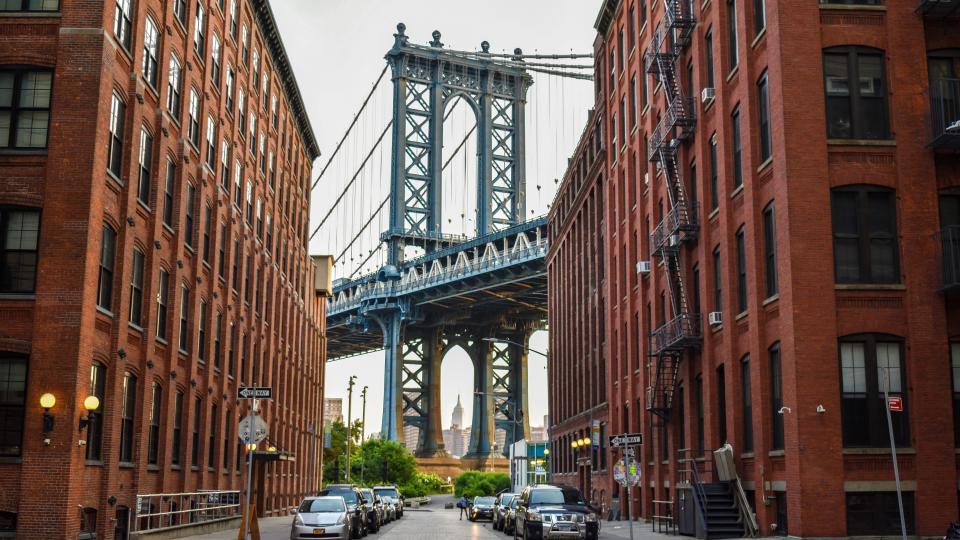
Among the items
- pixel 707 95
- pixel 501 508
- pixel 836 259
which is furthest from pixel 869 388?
pixel 501 508

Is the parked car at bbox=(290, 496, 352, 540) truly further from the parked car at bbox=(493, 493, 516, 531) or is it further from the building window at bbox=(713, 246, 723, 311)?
the building window at bbox=(713, 246, 723, 311)

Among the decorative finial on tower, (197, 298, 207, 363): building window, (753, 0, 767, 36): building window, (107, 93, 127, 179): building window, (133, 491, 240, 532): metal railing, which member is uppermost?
the decorative finial on tower

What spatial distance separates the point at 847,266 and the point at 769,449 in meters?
5.21

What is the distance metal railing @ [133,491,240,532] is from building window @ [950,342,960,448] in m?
21.2

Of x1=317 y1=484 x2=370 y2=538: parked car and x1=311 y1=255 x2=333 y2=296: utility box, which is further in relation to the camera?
x1=311 y1=255 x2=333 y2=296: utility box

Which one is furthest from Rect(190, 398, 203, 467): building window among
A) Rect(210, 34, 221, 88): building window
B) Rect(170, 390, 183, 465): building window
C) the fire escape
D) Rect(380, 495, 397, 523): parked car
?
the fire escape

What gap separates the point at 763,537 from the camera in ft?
90.2

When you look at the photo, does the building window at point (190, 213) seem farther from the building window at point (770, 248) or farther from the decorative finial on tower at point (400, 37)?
the decorative finial on tower at point (400, 37)

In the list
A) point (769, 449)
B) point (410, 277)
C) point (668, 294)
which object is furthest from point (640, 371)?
point (410, 277)

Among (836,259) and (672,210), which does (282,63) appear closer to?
(672,210)

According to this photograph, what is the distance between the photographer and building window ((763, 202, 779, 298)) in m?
28.0

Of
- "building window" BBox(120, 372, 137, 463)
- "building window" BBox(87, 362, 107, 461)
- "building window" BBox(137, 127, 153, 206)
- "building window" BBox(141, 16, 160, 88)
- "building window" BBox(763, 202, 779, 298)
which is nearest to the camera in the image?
"building window" BBox(87, 362, 107, 461)

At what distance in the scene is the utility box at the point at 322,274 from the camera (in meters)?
82.9

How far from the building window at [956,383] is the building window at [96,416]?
21.2 meters
